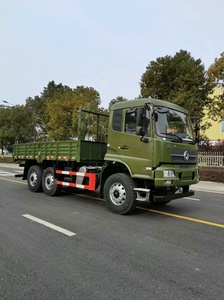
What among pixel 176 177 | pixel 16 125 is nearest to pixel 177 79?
pixel 176 177

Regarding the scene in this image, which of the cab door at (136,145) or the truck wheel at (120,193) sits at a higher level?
the cab door at (136,145)

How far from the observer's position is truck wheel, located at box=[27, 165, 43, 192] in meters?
9.18

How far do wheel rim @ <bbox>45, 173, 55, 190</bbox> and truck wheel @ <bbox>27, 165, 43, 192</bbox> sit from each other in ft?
1.45

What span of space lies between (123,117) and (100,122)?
255 cm

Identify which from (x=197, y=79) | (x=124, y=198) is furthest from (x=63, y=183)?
(x=197, y=79)

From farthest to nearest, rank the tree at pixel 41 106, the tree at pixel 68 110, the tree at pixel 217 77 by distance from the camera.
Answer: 1. the tree at pixel 41 106
2. the tree at pixel 68 110
3. the tree at pixel 217 77

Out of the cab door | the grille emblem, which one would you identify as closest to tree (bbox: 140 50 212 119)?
the grille emblem

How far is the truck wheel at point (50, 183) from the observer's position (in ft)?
28.1

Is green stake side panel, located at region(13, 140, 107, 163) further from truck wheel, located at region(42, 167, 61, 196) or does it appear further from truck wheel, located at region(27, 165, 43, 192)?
truck wheel, located at region(42, 167, 61, 196)

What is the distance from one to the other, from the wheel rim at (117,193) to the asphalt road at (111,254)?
1.15 feet

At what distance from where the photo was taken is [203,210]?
7.10 meters

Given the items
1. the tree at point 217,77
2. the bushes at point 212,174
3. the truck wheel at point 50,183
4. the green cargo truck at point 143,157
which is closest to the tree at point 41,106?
the tree at point 217,77

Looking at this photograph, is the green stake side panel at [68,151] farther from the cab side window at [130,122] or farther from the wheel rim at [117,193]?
the cab side window at [130,122]

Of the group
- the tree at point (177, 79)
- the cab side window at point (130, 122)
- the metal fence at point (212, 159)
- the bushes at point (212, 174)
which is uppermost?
the tree at point (177, 79)
